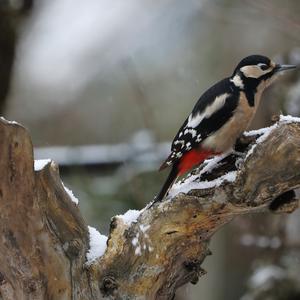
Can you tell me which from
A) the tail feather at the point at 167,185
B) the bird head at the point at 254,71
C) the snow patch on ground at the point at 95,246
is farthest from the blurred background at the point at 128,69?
the snow patch on ground at the point at 95,246

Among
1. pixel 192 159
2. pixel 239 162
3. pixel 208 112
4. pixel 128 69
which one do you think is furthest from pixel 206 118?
pixel 128 69

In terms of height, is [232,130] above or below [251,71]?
→ below

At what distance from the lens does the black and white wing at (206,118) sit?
338 cm

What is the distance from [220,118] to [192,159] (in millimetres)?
224

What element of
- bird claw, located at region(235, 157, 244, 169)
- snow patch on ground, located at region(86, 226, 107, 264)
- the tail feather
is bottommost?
snow patch on ground, located at region(86, 226, 107, 264)

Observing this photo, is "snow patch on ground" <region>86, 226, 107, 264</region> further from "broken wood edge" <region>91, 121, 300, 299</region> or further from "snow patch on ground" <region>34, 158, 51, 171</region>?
"snow patch on ground" <region>34, 158, 51, 171</region>

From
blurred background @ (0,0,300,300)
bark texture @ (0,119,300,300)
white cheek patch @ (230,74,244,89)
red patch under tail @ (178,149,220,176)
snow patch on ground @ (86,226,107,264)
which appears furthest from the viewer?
blurred background @ (0,0,300,300)

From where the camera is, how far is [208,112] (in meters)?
3.42

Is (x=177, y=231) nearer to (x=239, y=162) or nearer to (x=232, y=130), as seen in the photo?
(x=239, y=162)

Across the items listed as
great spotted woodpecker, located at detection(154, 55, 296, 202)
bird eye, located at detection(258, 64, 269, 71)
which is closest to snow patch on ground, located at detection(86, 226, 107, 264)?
great spotted woodpecker, located at detection(154, 55, 296, 202)

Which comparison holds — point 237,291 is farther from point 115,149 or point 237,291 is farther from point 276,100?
point 276,100

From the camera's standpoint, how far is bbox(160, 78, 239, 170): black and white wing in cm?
338

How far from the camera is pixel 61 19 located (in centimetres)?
823

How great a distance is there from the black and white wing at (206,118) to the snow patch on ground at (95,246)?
1.45 ft
